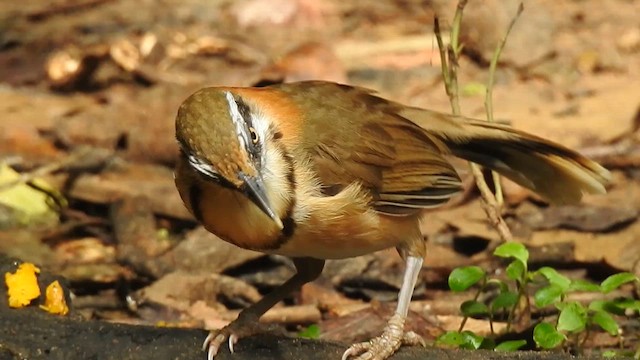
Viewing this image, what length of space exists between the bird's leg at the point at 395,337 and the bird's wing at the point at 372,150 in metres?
0.24

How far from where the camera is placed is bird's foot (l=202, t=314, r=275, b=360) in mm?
4004

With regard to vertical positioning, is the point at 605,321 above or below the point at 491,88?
below

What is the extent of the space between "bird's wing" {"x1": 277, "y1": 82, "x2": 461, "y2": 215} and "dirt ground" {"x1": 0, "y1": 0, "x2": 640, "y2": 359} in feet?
2.35

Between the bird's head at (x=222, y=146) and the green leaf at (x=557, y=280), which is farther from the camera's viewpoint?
the green leaf at (x=557, y=280)

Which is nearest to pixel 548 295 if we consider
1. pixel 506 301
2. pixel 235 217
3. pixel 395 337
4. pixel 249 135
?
pixel 506 301

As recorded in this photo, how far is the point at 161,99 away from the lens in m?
7.62

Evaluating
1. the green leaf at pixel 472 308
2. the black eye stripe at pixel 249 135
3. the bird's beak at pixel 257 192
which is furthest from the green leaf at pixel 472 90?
the bird's beak at pixel 257 192

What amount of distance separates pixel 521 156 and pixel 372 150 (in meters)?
0.88

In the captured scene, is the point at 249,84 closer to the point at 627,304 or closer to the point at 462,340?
the point at 462,340

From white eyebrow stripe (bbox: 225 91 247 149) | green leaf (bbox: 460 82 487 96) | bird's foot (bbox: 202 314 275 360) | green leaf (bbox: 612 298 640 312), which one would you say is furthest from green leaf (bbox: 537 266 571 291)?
green leaf (bbox: 460 82 487 96)

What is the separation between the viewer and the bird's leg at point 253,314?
403cm

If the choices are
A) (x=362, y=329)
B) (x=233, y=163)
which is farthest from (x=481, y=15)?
(x=233, y=163)

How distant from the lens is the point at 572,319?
164 inches

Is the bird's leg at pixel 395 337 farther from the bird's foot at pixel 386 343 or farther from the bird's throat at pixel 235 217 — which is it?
the bird's throat at pixel 235 217
